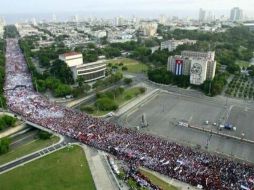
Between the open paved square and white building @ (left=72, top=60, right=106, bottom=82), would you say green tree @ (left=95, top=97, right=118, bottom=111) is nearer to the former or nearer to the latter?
the open paved square

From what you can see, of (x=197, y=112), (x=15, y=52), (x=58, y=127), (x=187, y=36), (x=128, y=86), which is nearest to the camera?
(x=58, y=127)

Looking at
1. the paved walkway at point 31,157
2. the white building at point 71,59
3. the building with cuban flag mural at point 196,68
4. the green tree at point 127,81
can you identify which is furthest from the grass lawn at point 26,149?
the white building at point 71,59

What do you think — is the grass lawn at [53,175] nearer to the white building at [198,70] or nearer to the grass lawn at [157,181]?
the grass lawn at [157,181]

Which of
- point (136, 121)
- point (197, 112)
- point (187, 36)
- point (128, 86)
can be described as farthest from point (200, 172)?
point (187, 36)

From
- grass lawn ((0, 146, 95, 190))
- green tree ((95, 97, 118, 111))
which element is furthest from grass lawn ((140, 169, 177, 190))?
green tree ((95, 97, 118, 111))

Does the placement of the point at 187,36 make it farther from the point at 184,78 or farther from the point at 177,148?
the point at 177,148

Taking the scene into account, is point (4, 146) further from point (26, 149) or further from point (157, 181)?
point (157, 181)

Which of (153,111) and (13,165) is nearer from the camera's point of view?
(13,165)
